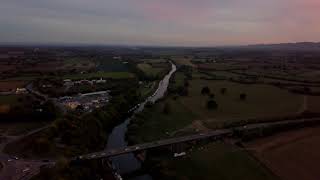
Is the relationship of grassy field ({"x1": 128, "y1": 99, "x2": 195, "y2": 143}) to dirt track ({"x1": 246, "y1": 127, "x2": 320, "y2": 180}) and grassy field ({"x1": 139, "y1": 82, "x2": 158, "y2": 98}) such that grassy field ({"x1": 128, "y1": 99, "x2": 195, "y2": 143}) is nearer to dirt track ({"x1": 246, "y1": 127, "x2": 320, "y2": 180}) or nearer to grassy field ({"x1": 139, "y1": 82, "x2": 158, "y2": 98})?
dirt track ({"x1": 246, "y1": 127, "x2": 320, "y2": 180})

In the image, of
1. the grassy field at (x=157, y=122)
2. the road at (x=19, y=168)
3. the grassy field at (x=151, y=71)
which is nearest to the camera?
the road at (x=19, y=168)

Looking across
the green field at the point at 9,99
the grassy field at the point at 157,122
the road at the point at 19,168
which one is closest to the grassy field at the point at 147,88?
the grassy field at the point at 157,122

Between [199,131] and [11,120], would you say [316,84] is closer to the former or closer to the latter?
[199,131]

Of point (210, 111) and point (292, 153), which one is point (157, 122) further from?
point (292, 153)

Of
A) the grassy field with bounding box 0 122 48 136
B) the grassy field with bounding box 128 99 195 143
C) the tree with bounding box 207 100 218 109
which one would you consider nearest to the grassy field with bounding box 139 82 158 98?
the grassy field with bounding box 128 99 195 143

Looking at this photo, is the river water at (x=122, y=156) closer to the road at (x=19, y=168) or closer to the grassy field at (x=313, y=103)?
the road at (x=19, y=168)

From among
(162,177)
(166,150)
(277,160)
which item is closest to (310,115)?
(277,160)

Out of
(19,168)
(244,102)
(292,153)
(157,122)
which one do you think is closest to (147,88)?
(244,102)
